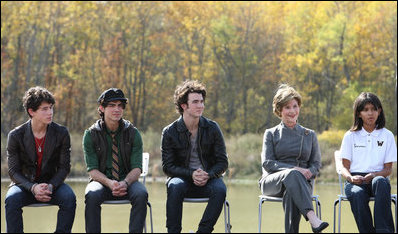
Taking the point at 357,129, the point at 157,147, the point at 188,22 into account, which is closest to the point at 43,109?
the point at 357,129

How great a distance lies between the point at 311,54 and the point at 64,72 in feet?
25.7

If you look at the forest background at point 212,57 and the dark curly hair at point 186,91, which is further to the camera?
the forest background at point 212,57

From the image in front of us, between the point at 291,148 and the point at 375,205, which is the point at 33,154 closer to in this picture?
the point at 291,148

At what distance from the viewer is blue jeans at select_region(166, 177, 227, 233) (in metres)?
3.86

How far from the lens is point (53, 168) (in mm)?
4059

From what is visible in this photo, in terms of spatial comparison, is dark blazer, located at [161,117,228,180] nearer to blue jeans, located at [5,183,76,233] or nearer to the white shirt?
blue jeans, located at [5,183,76,233]

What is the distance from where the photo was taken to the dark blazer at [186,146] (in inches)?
163

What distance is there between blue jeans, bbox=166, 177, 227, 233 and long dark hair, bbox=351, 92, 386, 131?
3.70ft

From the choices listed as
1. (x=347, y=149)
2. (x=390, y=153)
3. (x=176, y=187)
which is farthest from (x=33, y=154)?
(x=390, y=153)

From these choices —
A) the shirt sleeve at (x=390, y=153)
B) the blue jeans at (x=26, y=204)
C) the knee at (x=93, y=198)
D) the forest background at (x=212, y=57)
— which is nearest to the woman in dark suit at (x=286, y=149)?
the shirt sleeve at (x=390, y=153)

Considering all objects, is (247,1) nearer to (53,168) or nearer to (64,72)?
(64,72)

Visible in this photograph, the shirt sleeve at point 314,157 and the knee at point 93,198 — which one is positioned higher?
the shirt sleeve at point 314,157

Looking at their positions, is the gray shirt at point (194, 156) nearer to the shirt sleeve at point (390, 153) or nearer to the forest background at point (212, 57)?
→ the shirt sleeve at point (390, 153)

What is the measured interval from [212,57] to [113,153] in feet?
57.4
